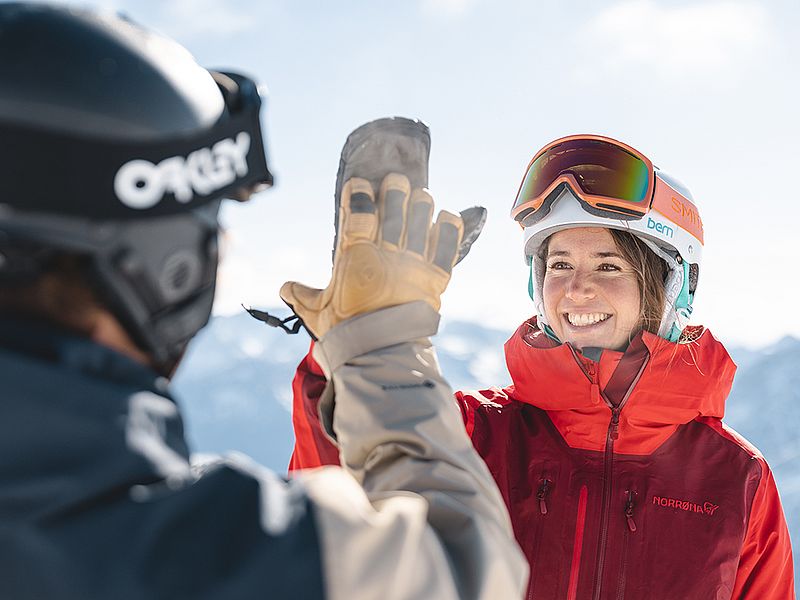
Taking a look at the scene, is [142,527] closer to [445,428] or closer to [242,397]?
[445,428]

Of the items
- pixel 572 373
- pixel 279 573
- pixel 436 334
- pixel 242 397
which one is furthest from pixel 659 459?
pixel 242 397

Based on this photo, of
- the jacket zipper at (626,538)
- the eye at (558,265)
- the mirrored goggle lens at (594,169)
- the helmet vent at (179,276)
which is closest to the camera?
the helmet vent at (179,276)

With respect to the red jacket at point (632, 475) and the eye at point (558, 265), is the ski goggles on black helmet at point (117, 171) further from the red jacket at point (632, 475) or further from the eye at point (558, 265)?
the eye at point (558, 265)

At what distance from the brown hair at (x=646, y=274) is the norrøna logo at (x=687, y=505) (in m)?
0.75

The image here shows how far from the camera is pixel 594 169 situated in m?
3.37

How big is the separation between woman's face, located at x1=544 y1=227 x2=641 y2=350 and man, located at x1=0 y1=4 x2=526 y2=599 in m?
1.79

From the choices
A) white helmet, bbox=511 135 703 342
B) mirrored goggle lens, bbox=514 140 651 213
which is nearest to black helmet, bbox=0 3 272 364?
white helmet, bbox=511 135 703 342

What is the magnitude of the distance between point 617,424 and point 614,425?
0.01 metres

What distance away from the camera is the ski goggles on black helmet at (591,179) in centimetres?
321

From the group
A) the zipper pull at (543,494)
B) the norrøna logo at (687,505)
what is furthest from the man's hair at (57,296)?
the norrøna logo at (687,505)

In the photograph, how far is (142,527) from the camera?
984 millimetres

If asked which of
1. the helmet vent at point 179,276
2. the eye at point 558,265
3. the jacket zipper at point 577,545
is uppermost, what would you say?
the eye at point 558,265

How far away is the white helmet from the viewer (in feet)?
10.5

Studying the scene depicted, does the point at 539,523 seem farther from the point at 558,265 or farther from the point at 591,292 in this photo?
the point at 558,265
